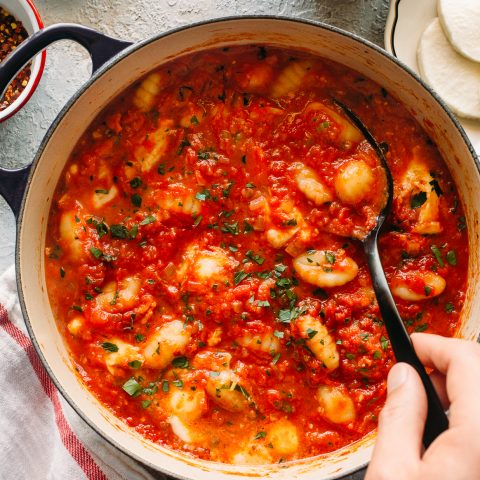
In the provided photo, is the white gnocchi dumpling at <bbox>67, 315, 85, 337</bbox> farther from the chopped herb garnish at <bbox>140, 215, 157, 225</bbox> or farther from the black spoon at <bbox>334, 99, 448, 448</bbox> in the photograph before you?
the black spoon at <bbox>334, 99, 448, 448</bbox>

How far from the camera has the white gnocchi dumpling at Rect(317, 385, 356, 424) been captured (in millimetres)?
2654

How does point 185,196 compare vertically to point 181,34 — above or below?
below

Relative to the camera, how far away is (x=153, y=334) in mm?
2736

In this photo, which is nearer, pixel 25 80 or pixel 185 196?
pixel 185 196

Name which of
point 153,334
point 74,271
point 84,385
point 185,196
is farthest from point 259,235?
point 84,385

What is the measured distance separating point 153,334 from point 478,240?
1.41 m

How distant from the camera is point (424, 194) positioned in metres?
2.66

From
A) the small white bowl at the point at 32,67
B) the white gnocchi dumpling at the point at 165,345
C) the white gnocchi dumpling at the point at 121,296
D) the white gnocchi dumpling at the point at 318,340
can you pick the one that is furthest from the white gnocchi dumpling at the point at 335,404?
the small white bowl at the point at 32,67

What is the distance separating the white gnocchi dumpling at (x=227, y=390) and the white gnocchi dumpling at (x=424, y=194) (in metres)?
0.97

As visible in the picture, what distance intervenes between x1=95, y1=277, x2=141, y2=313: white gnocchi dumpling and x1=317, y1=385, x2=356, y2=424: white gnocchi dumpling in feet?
2.85

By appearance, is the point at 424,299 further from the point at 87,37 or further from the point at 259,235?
the point at 87,37

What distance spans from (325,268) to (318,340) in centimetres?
29

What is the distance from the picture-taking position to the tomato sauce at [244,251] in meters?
2.68

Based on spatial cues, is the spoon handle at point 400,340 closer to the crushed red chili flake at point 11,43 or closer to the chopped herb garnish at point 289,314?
the chopped herb garnish at point 289,314
